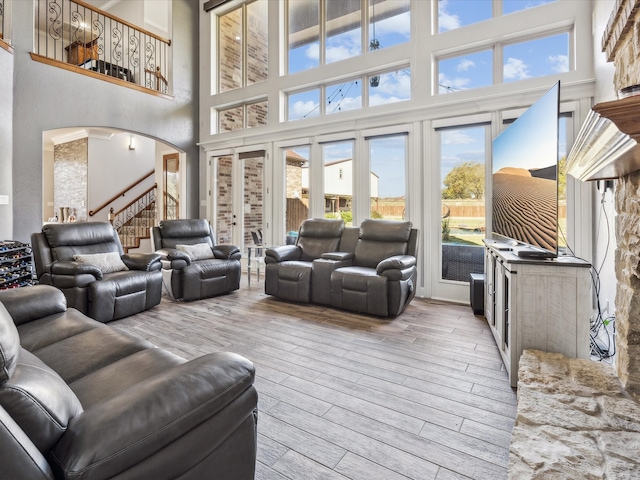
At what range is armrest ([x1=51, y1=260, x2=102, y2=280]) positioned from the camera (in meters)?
3.49

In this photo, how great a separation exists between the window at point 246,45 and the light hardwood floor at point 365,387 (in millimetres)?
4906

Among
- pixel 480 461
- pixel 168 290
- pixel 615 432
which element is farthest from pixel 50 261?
pixel 615 432

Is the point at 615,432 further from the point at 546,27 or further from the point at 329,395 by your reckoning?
the point at 546,27

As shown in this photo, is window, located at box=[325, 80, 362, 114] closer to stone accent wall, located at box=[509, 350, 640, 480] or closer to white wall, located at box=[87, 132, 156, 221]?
stone accent wall, located at box=[509, 350, 640, 480]

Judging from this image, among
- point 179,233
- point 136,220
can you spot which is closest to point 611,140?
point 179,233

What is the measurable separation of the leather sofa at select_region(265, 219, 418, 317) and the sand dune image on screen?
3.62 ft

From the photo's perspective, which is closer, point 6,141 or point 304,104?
point 6,141

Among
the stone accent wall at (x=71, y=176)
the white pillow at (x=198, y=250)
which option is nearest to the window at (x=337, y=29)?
the white pillow at (x=198, y=250)

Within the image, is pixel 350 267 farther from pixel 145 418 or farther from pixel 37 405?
pixel 37 405

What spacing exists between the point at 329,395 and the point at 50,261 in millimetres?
3454

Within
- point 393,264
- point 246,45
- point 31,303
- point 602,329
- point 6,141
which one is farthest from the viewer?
point 246,45

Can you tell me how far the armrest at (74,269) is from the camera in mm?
3492

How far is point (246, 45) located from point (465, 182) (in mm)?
5017

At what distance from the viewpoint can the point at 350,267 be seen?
14.2 feet
